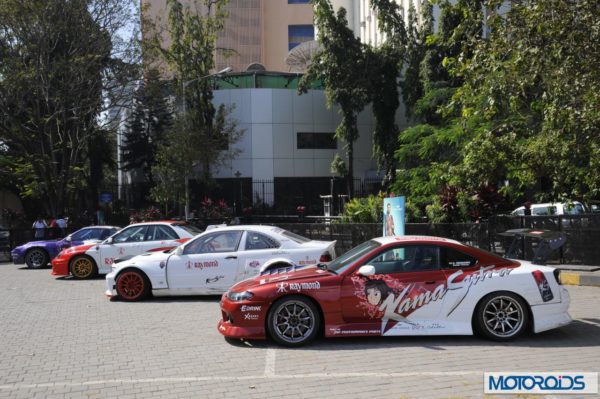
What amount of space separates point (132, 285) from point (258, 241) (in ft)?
8.71

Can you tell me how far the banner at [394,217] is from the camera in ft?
43.8

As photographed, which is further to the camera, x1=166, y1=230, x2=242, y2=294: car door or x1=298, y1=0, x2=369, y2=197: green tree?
x1=298, y1=0, x2=369, y2=197: green tree

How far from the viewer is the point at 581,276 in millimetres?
12633

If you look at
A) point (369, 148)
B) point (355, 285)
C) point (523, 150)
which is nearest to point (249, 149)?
point (369, 148)

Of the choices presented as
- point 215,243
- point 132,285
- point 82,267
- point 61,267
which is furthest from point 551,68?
point 61,267

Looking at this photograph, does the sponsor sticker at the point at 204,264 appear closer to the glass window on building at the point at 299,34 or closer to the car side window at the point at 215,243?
the car side window at the point at 215,243

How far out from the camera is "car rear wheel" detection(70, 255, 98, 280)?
15070 millimetres

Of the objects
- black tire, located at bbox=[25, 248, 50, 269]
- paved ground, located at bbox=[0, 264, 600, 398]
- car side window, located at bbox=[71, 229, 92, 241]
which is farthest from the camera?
black tire, located at bbox=[25, 248, 50, 269]

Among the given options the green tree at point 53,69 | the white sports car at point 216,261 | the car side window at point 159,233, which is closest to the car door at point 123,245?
the car side window at point 159,233

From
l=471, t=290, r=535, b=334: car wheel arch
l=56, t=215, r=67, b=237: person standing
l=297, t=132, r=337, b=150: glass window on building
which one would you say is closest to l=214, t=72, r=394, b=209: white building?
l=297, t=132, r=337, b=150: glass window on building

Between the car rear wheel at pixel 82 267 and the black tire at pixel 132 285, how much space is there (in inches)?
169

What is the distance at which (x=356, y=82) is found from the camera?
112 ft

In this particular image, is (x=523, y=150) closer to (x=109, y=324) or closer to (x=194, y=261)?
(x=194, y=261)

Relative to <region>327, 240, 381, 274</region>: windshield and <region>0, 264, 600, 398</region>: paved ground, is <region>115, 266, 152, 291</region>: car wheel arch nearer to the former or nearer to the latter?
<region>0, 264, 600, 398</region>: paved ground
